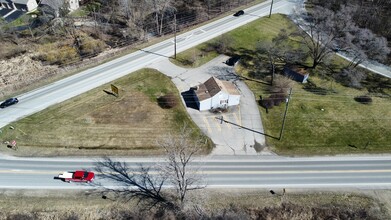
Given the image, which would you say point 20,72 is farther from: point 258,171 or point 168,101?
point 258,171

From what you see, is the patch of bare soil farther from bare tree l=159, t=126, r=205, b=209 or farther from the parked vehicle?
bare tree l=159, t=126, r=205, b=209

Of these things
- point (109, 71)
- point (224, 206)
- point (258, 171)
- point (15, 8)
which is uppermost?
point (15, 8)

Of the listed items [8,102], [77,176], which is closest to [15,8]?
[8,102]

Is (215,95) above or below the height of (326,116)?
above

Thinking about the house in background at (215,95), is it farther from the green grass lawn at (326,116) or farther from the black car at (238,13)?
the black car at (238,13)

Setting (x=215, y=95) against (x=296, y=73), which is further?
(x=296, y=73)

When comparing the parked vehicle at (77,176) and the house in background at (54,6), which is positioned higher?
the house in background at (54,6)

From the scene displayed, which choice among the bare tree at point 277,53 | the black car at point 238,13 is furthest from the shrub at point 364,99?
the black car at point 238,13
